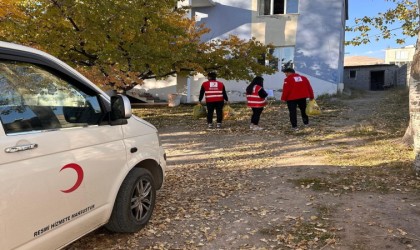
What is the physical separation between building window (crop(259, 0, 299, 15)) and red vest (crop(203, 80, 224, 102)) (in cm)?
970

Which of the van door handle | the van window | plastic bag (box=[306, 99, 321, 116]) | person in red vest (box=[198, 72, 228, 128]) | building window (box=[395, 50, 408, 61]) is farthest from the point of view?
building window (box=[395, 50, 408, 61])

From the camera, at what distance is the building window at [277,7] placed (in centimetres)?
1880

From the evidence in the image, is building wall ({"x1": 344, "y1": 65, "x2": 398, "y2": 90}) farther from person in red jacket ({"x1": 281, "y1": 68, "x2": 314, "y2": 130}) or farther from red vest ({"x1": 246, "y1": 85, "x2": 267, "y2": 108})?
red vest ({"x1": 246, "y1": 85, "x2": 267, "y2": 108})

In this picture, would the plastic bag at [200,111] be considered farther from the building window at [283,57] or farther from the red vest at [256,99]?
the building window at [283,57]

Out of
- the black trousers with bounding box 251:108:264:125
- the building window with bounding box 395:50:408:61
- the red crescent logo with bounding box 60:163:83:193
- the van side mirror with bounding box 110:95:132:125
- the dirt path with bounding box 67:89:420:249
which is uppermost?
the building window with bounding box 395:50:408:61

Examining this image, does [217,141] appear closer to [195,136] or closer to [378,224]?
[195,136]

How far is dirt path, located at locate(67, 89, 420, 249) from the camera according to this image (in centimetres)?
378

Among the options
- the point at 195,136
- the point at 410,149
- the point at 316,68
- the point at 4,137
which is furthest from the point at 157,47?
the point at 316,68

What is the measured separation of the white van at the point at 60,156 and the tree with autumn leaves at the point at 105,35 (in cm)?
606

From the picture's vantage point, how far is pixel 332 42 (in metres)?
18.5

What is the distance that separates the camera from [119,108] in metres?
3.45

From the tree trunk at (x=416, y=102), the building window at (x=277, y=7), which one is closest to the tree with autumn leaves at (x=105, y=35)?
the tree trunk at (x=416, y=102)

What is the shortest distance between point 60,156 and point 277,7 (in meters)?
17.8

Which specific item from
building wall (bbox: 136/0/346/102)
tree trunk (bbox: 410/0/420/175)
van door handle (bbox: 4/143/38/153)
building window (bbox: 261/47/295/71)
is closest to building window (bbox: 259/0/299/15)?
building wall (bbox: 136/0/346/102)
